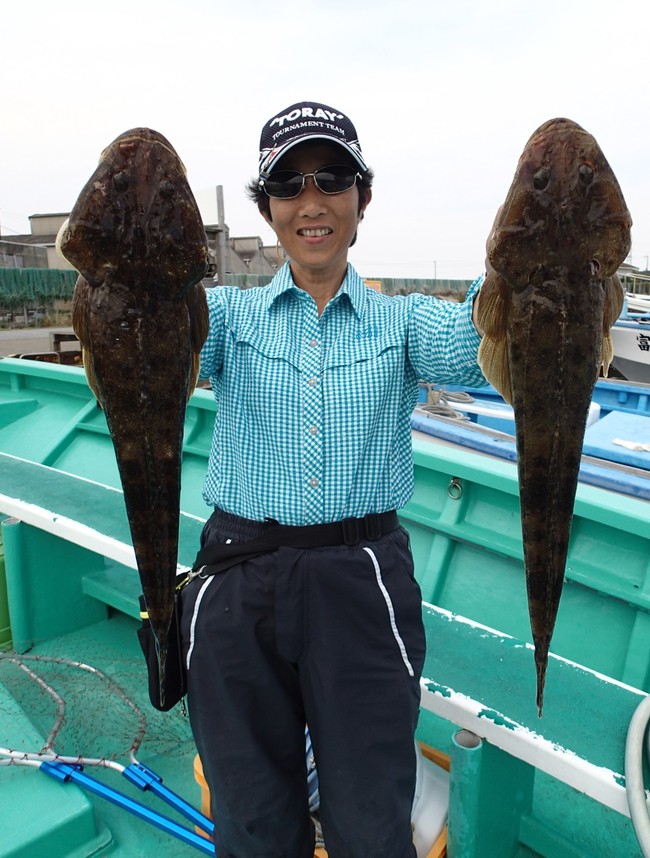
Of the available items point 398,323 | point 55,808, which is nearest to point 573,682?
point 398,323

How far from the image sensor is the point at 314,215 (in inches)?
88.4

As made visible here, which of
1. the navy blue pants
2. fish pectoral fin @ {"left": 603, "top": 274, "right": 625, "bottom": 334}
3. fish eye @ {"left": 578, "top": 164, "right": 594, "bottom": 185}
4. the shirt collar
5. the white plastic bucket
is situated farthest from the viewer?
the white plastic bucket

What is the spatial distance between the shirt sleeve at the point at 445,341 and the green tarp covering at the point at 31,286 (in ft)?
109

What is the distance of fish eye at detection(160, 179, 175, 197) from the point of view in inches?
73.9

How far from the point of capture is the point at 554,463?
1933 millimetres

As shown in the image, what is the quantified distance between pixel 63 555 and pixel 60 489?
0.55 m

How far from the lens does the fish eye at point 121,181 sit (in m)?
1.87

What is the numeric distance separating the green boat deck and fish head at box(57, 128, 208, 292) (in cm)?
212

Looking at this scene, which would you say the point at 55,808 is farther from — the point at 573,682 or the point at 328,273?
the point at 328,273

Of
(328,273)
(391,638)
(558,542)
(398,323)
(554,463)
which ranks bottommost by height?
(391,638)

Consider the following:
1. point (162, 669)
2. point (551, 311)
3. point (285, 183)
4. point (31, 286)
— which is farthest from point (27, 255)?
point (551, 311)

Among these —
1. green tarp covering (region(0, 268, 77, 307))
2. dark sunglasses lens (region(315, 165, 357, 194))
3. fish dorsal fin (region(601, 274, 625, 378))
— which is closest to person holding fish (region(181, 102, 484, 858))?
dark sunglasses lens (region(315, 165, 357, 194))

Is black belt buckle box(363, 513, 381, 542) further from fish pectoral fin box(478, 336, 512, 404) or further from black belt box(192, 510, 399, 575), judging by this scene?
fish pectoral fin box(478, 336, 512, 404)

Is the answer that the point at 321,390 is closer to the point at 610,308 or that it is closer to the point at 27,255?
the point at 610,308
